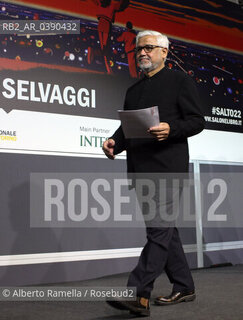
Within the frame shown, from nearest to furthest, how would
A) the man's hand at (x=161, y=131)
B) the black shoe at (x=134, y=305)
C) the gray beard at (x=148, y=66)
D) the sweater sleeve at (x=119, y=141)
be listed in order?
the black shoe at (x=134, y=305)
the man's hand at (x=161, y=131)
the gray beard at (x=148, y=66)
the sweater sleeve at (x=119, y=141)

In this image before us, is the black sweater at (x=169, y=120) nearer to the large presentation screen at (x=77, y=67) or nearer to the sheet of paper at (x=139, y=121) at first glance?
the sheet of paper at (x=139, y=121)

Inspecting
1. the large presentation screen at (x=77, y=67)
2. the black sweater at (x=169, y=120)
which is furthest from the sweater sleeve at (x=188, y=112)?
the large presentation screen at (x=77, y=67)

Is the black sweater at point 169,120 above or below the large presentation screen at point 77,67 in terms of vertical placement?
below

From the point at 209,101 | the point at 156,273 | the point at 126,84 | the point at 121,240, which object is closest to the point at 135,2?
the point at 126,84

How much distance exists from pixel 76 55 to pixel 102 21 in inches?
16.1

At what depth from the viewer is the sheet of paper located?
7.27ft

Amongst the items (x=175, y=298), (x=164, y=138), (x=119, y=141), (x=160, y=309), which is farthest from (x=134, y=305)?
(x=119, y=141)

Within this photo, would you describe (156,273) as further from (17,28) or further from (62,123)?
(17,28)

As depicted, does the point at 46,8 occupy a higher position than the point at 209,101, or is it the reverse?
the point at 46,8

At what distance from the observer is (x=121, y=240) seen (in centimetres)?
393

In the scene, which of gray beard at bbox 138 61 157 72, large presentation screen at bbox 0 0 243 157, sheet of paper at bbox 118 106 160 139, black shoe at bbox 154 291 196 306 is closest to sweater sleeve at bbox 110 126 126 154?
sheet of paper at bbox 118 106 160 139

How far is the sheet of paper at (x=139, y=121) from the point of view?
221cm

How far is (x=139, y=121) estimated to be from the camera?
89.2 inches

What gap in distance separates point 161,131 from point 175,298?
0.88m
